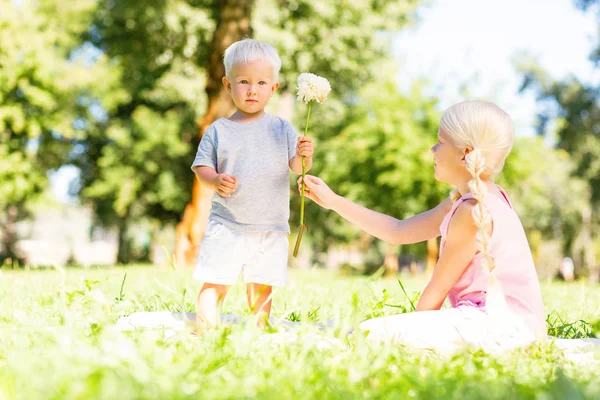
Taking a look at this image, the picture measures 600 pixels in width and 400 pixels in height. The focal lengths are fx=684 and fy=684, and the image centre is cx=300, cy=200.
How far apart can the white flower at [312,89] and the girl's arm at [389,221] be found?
433 millimetres

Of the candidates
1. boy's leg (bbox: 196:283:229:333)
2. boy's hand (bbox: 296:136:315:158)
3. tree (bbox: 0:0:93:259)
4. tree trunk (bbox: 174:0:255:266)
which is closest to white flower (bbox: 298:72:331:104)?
boy's hand (bbox: 296:136:315:158)

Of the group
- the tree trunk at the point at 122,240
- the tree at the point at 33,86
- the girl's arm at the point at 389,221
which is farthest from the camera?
the tree trunk at the point at 122,240

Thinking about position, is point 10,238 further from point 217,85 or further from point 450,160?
point 450,160

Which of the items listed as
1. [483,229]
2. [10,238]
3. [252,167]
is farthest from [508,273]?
[10,238]

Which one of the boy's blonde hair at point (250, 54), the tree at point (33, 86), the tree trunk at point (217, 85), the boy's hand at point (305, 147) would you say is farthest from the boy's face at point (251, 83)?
the tree at point (33, 86)

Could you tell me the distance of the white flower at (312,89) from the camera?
3.59m

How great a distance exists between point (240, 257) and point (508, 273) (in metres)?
1.40

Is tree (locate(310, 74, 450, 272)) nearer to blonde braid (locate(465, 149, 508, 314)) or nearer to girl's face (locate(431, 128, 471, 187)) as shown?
girl's face (locate(431, 128, 471, 187))

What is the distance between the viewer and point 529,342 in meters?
3.04

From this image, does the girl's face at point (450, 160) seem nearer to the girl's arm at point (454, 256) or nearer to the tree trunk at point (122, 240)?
the girl's arm at point (454, 256)

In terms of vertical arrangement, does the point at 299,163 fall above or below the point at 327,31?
below

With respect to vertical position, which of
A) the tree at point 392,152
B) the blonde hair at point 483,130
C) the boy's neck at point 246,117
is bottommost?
the blonde hair at point 483,130

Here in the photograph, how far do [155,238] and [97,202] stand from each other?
498 cm

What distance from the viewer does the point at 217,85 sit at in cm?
1175
